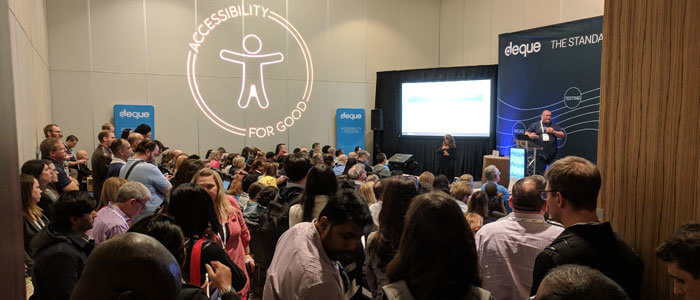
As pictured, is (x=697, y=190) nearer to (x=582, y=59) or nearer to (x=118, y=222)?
(x=118, y=222)

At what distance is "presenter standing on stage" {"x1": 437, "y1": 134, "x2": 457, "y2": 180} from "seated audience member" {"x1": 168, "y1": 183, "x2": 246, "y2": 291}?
974 centimetres

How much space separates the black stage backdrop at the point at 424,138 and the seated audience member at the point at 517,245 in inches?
393

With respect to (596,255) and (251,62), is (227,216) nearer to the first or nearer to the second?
(596,255)

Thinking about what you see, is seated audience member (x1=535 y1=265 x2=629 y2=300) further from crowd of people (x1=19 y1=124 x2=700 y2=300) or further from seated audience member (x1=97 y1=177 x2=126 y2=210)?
seated audience member (x1=97 y1=177 x2=126 y2=210)

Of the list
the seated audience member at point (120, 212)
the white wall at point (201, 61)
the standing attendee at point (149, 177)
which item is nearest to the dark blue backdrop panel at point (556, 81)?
the white wall at point (201, 61)

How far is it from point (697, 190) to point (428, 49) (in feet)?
43.5

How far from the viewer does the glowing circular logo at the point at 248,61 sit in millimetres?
11531

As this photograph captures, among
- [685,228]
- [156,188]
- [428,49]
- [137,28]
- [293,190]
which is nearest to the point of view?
[685,228]

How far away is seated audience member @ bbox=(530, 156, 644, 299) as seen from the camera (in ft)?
5.83

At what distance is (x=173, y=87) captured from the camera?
11312mm

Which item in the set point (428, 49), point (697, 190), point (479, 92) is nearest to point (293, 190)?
point (697, 190)

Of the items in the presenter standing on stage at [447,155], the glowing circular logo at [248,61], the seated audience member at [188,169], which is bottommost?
the presenter standing on stage at [447,155]

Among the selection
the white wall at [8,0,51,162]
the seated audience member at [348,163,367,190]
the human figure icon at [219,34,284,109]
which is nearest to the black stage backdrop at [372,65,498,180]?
the human figure icon at [219,34,284,109]

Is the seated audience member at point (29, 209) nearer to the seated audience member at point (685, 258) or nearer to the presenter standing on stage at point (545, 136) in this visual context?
the seated audience member at point (685, 258)
